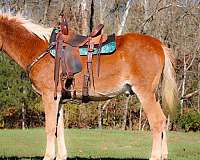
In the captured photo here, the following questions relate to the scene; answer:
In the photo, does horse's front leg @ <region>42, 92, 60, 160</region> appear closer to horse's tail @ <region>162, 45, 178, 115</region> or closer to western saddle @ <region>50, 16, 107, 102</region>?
western saddle @ <region>50, 16, 107, 102</region>

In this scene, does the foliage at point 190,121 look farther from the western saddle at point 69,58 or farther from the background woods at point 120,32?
the western saddle at point 69,58

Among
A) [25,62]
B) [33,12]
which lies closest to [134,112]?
[33,12]

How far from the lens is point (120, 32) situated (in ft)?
85.3

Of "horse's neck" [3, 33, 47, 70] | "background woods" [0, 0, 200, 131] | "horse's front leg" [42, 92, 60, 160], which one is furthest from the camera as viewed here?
"background woods" [0, 0, 200, 131]

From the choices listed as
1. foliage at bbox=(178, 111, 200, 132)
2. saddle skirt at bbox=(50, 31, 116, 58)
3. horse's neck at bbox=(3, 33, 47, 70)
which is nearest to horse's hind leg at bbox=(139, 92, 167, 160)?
saddle skirt at bbox=(50, 31, 116, 58)

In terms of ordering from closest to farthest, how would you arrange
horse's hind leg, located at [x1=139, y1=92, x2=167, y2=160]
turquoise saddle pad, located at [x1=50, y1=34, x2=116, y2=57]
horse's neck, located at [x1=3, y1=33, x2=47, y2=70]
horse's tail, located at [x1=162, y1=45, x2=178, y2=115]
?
horse's hind leg, located at [x1=139, y1=92, x2=167, y2=160] < turquoise saddle pad, located at [x1=50, y1=34, x2=116, y2=57] < horse's tail, located at [x1=162, y1=45, x2=178, y2=115] < horse's neck, located at [x1=3, y1=33, x2=47, y2=70]

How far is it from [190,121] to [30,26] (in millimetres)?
19588

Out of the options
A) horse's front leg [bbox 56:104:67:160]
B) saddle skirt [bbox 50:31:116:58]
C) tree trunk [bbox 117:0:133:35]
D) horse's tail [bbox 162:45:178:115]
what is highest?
tree trunk [bbox 117:0:133:35]

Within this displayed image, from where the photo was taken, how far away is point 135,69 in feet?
24.7

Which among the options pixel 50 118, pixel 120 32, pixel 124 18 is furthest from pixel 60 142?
pixel 124 18

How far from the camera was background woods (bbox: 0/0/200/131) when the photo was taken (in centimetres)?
2586

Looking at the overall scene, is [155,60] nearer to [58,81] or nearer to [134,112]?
[58,81]

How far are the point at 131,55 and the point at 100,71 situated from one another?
58 cm

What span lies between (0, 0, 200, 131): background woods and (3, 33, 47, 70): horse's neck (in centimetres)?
1762
